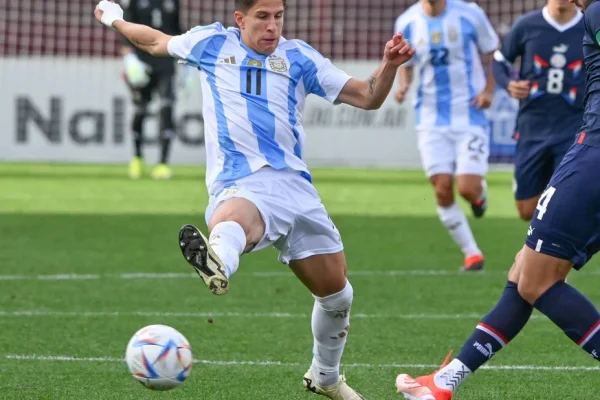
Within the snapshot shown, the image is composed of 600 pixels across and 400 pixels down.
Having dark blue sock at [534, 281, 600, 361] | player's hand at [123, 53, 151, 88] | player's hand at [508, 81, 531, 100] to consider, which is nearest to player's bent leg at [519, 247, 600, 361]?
dark blue sock at [534, 281, 600, 361]

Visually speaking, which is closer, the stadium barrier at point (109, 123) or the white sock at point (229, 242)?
the white sock at point (229, 242)

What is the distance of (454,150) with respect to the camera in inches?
443

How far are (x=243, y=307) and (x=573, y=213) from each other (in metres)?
3.94

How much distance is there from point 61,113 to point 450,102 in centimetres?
1186

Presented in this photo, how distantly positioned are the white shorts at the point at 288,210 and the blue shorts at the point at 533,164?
379 centimetres

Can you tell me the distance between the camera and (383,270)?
10812mm

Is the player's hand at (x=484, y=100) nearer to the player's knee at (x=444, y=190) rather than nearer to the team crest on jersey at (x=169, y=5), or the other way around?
the player's knee at (x=444, y=190)

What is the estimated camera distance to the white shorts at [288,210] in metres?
5.94

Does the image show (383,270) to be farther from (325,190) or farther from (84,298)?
(325,190)

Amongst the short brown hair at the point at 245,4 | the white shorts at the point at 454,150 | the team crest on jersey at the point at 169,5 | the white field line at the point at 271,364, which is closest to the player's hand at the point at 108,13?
the short brown hair at the point at 245,4

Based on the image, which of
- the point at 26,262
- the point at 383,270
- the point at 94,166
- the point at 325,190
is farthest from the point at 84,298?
Answer: the point at 94,166

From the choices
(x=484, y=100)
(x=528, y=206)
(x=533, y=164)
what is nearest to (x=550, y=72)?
(x=533, y=164)

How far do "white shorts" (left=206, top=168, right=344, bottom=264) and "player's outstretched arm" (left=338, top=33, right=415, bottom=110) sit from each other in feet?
1.56

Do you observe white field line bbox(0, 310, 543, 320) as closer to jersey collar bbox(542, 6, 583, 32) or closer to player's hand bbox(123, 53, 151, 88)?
jersey collar bbox(542, 6, 583, 32)
